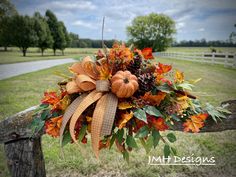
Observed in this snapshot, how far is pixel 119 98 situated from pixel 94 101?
8 centimetres

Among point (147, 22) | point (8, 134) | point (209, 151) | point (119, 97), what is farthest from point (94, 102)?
point (147, 22)

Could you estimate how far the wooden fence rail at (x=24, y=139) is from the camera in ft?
3.43

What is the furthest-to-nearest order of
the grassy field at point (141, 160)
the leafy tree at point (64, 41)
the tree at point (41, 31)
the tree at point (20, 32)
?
the leafy tree at point (64, 41)
the tree at point (41, 31)
the tree at point (20, 32)
the grassy field at point (141, 160)

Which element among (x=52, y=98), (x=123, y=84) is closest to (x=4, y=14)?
(x=52, y=98)

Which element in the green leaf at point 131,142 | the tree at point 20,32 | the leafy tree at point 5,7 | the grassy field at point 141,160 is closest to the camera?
the green leaf at point 131,142

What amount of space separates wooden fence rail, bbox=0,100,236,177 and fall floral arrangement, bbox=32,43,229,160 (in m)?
0.37

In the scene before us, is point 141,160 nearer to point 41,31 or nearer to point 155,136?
point 155,136

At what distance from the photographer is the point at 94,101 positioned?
2.19 ft

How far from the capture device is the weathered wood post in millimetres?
1085

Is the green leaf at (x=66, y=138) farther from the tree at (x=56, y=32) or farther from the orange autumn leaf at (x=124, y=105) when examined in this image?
the tree at (x=56, y=32)

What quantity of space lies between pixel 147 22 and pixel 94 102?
17.3 meters

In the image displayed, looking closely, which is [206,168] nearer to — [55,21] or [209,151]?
[209,151]

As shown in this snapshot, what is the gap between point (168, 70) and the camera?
742 millimetres

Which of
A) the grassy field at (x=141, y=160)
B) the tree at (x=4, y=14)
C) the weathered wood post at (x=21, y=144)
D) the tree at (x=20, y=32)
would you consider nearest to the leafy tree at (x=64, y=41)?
the tree at (x=20, y=32)
